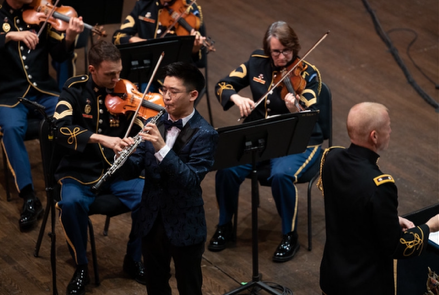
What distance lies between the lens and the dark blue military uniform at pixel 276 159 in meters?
4.15

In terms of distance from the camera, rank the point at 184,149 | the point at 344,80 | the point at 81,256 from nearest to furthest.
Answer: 1. the point at 184,149
2. the point at 81,256
3. the point at 344,80

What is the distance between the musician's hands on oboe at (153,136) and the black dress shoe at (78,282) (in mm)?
1275

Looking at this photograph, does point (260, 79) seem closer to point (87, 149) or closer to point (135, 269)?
point (87, 149)

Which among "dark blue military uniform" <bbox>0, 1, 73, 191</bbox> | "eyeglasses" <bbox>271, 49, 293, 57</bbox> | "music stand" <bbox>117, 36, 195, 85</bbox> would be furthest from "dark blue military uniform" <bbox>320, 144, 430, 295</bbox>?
"dark blue military uniform" <bbox>0, 1, 73, 191</bbox>

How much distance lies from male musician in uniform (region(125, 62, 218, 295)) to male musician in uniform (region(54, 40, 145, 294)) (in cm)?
63

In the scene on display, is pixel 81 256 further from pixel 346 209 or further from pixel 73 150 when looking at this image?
pixel 346 209

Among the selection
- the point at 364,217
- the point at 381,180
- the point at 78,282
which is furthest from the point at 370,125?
the point at 78,282

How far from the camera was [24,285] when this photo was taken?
151 inches

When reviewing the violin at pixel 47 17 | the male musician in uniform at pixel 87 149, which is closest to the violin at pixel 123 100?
the male musician in uniform at pixel 87 149

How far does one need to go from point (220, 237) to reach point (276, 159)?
61 cm

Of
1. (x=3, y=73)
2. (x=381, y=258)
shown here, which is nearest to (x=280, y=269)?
(x=381, y=258)

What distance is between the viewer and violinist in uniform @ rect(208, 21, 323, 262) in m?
4.11

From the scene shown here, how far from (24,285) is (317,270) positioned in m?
1.72

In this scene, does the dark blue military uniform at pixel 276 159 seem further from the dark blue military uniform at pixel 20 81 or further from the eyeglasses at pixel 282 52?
the dark blue military uniform at pixel 20 81
